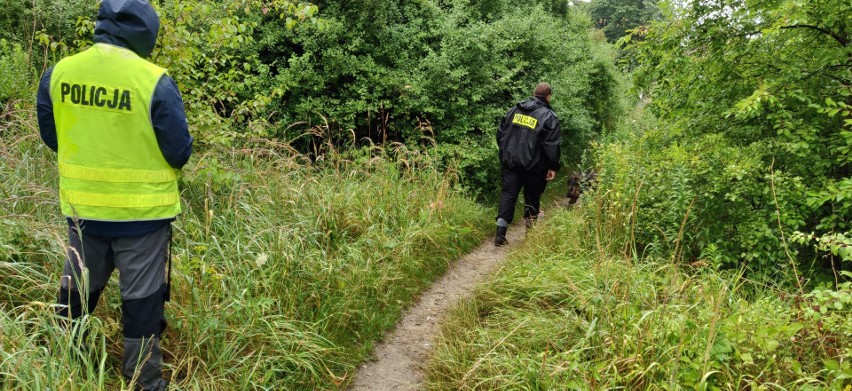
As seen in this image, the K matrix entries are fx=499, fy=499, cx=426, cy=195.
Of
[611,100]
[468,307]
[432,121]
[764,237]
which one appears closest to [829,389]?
[764,237]

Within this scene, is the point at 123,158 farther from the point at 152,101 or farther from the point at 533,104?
the point at 533,104

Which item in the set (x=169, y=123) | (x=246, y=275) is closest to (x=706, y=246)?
(x=246, y=275)

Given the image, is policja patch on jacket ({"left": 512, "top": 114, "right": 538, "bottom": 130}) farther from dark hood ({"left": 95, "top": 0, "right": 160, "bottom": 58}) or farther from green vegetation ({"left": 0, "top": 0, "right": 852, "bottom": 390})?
dark hood ({"left": 95, "top": 0, "right": 160, "bottom": 58})

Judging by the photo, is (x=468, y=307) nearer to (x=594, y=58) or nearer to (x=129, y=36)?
(x=129, y=36)

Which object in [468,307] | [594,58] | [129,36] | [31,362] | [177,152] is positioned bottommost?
[468,307]

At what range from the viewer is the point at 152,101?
8.35 ft

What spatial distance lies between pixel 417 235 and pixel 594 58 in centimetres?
1029

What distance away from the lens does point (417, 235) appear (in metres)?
5.48

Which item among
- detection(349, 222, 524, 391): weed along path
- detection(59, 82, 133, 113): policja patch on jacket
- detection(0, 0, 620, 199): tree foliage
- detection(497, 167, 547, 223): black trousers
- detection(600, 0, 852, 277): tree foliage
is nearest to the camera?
detection(59, 82, 133, 113): policja patch on jacket

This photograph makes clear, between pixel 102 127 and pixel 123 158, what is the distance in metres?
0.18

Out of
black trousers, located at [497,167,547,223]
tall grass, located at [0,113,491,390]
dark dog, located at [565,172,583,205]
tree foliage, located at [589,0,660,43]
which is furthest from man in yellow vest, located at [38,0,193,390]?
tree foliage, located at [589,0,660,43]

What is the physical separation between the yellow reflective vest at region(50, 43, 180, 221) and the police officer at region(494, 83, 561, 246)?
4690 millimetres

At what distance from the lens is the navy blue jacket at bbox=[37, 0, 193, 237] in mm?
2504

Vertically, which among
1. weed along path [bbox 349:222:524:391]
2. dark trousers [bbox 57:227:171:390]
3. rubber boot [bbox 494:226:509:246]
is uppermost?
dark trousers [bbox 57:227:171:390]
